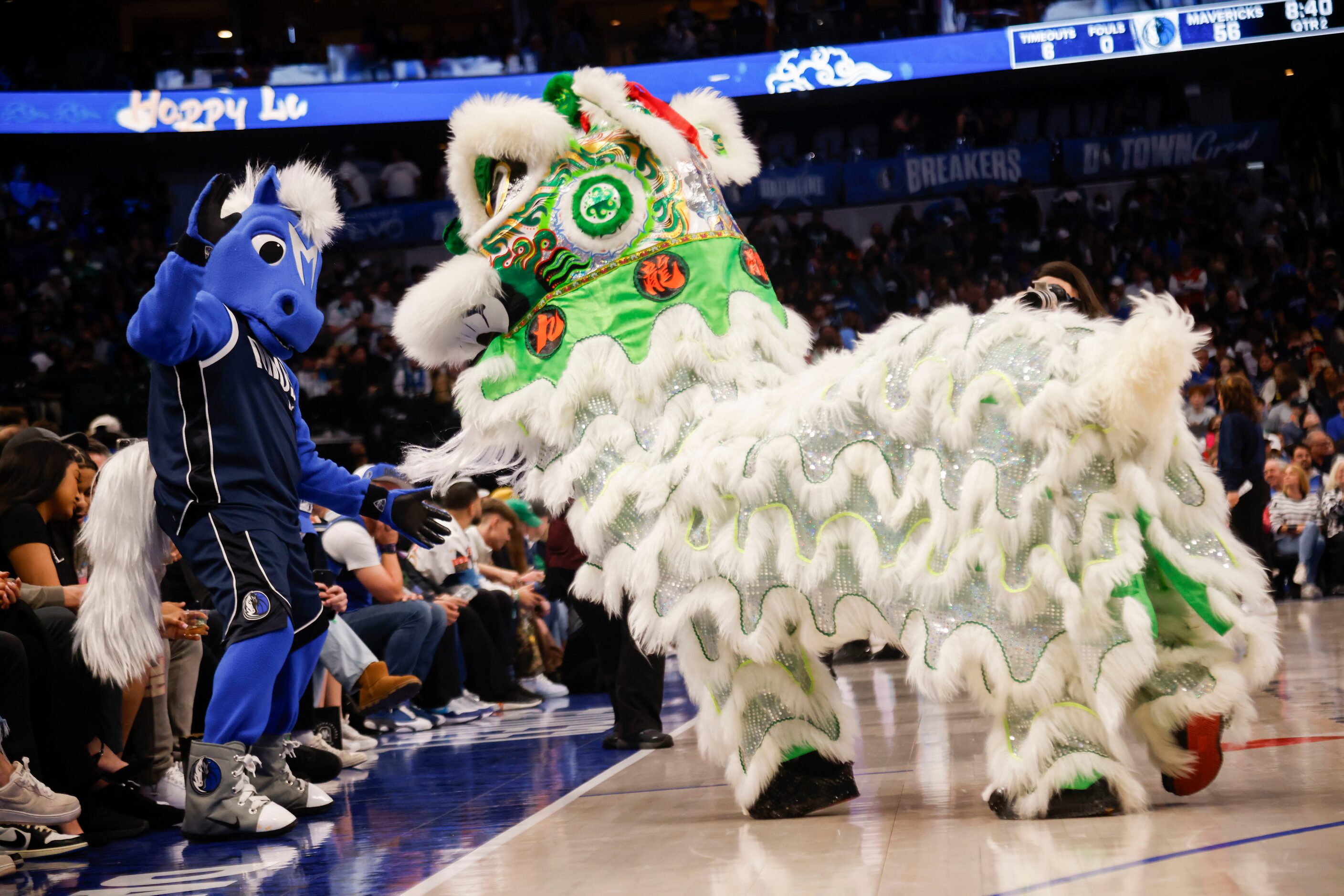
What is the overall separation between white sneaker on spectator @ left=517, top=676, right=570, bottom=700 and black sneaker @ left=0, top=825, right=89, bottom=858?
356 centimetres

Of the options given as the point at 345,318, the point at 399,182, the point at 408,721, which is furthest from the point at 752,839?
the point at 399,182

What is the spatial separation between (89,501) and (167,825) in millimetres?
1148

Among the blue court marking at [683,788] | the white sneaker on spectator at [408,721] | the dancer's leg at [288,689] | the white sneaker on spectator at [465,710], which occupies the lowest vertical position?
the white sneaker on spectator at [465,710]

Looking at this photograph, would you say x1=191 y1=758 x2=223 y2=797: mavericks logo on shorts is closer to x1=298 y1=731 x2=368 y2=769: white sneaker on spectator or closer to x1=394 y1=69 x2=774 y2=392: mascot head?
x1=394 y1=69 x2=774 y2=392: mascot head

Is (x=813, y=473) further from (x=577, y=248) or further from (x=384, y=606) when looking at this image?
(x=384, y=606)

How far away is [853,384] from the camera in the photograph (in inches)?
112

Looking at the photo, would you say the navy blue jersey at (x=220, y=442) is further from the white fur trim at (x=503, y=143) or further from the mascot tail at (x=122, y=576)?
the white fur trim at (x=503, y=143)

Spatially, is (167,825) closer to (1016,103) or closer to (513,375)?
(513,375)

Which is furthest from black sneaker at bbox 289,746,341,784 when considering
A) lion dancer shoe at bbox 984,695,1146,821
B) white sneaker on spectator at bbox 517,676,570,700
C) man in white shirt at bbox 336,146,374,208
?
man in white shirt at bbox 336,146,374,208

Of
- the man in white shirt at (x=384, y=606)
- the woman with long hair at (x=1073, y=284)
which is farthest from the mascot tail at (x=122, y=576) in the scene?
the woman with long hair at (x=1073, y=284)

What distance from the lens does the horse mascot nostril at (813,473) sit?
2.63 m

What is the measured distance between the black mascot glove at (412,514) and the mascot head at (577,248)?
0.44 m

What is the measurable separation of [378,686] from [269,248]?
2223mm

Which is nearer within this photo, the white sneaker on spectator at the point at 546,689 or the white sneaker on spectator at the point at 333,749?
the white sneaker on spectator at the point at 333,749
